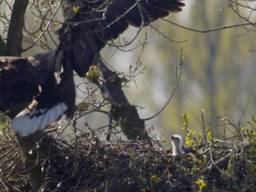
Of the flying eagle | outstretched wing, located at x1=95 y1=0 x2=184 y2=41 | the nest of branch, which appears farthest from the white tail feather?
outstretched wing, located at x1=95 y1=0 x2=184 y2=41

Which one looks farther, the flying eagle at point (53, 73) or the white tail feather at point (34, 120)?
the flying eagle at point (53, 73)

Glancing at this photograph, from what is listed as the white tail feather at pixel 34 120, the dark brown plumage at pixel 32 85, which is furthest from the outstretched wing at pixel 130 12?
the white tail feather at pixel 34 120

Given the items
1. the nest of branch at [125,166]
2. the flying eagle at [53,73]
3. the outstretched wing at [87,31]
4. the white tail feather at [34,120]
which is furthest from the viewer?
the outstretched wing at [87,31]

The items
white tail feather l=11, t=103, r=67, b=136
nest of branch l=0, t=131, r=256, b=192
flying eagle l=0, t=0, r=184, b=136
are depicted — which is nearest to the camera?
nest of branch l=0, t=131, r=256, b=192

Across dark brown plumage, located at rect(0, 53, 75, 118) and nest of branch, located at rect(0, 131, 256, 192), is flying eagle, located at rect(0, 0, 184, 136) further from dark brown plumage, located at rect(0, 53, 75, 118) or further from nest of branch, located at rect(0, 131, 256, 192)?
nest of branch, located at rect(0, 131, 256, 192)

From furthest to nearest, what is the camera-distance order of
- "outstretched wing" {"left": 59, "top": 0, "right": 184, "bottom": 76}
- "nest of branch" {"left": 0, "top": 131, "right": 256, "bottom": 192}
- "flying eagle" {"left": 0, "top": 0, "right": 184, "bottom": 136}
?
"outstretched wing" {"left": 59, "top": 0, "right": 184, "bottom": 76}
"flying eagle" {"left": 0, "top": 0, "right": 184, "bottom": 136}
"nest of branch" {"left": 0, "top": 131, "right": 256, "bottom": 192}

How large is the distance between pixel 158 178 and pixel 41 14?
1.51m

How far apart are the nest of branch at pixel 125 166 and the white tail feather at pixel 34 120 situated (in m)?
0.21

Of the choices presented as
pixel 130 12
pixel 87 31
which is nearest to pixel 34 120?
pixel 87 31

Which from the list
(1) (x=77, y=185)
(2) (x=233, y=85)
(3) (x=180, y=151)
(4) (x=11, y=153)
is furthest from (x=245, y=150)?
(2) (x=233, y=85)

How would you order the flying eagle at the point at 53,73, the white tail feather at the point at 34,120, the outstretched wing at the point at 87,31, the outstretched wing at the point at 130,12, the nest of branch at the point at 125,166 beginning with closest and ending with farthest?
the nest of branch at the point at 125,166 < the white tail feather at the point at 34,120 < the flying eagle at the point at 53,73 < the outstretched wing at the point at 87,31 < the outstretched wing at the point at 130,12

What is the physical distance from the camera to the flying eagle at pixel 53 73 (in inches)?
307

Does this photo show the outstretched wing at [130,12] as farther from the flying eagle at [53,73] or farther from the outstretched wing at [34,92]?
the outstretched wing at [34,92]

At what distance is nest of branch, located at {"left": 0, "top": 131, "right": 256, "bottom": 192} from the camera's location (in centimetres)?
754
